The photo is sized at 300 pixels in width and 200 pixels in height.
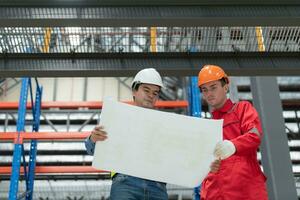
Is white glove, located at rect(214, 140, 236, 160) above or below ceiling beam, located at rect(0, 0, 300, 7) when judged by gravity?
below

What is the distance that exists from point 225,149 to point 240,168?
29 centimetres

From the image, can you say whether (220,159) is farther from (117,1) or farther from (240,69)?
(240,69)

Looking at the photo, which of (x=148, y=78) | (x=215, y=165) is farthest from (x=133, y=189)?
(x=148, y=78)

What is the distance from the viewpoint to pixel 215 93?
301 centimetres

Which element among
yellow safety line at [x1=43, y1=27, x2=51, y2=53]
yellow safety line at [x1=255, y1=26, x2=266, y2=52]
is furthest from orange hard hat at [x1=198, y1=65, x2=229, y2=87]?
yellow safety line at [x1=43, y1=27, x2=51, y2=53]

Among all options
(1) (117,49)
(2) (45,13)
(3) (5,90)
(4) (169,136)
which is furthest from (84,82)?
(4) (169,136)

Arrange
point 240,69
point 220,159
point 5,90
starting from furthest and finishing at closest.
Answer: point 5,90 → point 240,69 → point 220,159

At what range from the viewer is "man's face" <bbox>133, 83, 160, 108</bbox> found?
10.1ft

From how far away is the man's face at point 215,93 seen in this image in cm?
301

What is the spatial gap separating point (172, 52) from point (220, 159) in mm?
2373

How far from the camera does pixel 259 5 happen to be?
3869mm

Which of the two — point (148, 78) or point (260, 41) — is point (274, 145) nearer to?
point (260, 41)

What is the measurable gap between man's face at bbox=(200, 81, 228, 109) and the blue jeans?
71cm

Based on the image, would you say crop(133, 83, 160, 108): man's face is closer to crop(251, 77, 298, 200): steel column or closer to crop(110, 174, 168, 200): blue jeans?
crop(110, 174, 168, 200): blue jeans
